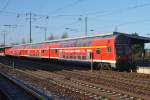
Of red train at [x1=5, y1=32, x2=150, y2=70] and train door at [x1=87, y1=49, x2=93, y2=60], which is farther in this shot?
train door at [x1=87, y1=49, x2=93, y2=60]

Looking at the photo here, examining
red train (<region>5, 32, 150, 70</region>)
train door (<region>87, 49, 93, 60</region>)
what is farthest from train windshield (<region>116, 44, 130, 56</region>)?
train door (<region>87, 49, 93, 60</region>)

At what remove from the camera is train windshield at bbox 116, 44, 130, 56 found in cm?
2772

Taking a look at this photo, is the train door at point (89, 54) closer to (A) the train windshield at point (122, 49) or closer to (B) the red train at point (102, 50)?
(B) the red train at point (102, 50)

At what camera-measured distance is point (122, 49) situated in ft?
92.4

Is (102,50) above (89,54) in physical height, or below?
A: above

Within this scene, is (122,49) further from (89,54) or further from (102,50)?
(89,54)

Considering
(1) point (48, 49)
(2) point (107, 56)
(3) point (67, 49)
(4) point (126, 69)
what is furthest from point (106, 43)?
(1) point (48, 49)

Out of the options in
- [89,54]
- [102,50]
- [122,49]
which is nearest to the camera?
[122,49]

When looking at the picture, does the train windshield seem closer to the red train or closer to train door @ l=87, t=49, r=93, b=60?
the red train

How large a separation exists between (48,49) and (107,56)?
17.7 meters

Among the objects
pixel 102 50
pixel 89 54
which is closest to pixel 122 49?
pixel 102 50

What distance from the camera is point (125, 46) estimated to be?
1122 inches

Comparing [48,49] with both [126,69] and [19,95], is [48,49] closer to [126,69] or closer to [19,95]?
[126,69]

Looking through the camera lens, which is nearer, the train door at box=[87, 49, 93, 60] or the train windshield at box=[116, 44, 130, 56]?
the train windshield at box=[116, 44, 130, 56]
